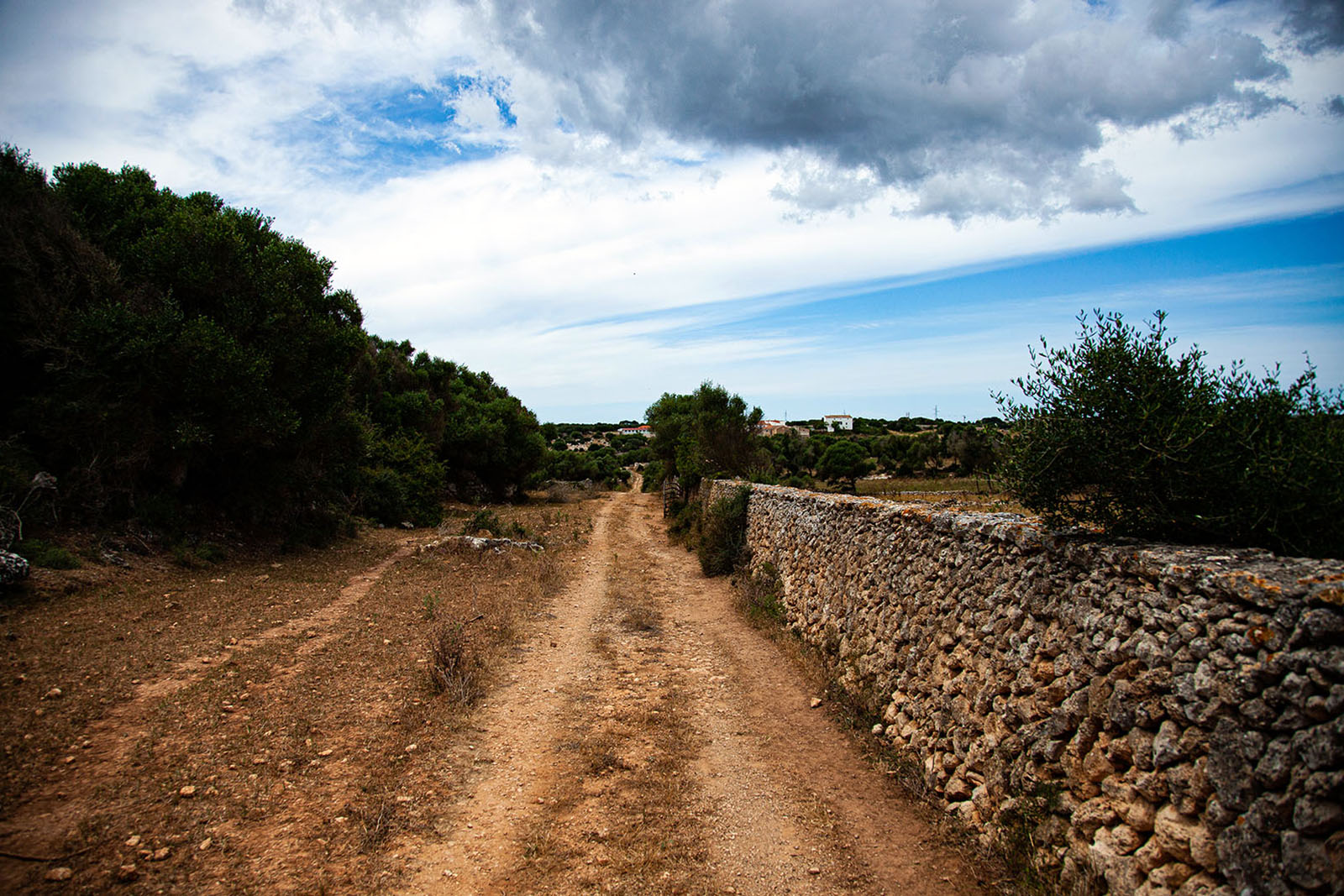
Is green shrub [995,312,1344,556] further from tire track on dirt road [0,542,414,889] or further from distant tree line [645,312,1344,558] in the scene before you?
tire track on dirt road [0,542,414,889]

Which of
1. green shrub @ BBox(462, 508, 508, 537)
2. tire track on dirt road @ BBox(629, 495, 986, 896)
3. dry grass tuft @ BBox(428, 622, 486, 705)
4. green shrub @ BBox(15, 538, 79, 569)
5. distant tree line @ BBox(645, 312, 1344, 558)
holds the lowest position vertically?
tire track on dirt road @ BBox(629, 495, 986, 896)

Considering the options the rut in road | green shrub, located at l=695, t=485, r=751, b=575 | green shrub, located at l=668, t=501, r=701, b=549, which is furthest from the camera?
green shrub, located at l=668, t=501, r=701, b=549

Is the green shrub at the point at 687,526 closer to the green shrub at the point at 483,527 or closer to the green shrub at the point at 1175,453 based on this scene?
the green shrub at the point at 483,527

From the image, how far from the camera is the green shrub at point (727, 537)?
1484cm

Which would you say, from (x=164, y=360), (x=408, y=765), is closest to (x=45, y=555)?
(x=164, y=360)

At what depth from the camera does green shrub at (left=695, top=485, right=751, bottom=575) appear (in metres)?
14.8

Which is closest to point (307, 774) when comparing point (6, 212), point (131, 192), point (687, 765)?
point (687, 765)

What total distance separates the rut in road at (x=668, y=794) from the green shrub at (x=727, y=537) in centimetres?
567

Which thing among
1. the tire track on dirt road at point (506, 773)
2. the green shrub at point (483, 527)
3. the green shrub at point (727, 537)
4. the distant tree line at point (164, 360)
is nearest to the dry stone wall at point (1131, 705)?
the tire track on dirt road at point (506, 773)

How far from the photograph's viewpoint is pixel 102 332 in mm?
11070

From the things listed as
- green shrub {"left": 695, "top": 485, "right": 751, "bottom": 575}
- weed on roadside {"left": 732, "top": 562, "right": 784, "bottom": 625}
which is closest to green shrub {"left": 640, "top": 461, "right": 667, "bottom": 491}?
green shrub {"left": 695, "top": 485, "right": 751, "bottom": 575}

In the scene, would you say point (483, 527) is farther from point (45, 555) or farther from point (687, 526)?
point (45, 555)

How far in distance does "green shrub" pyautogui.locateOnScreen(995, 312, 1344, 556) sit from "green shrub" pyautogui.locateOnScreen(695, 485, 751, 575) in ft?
33.2

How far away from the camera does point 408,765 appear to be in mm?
5477
